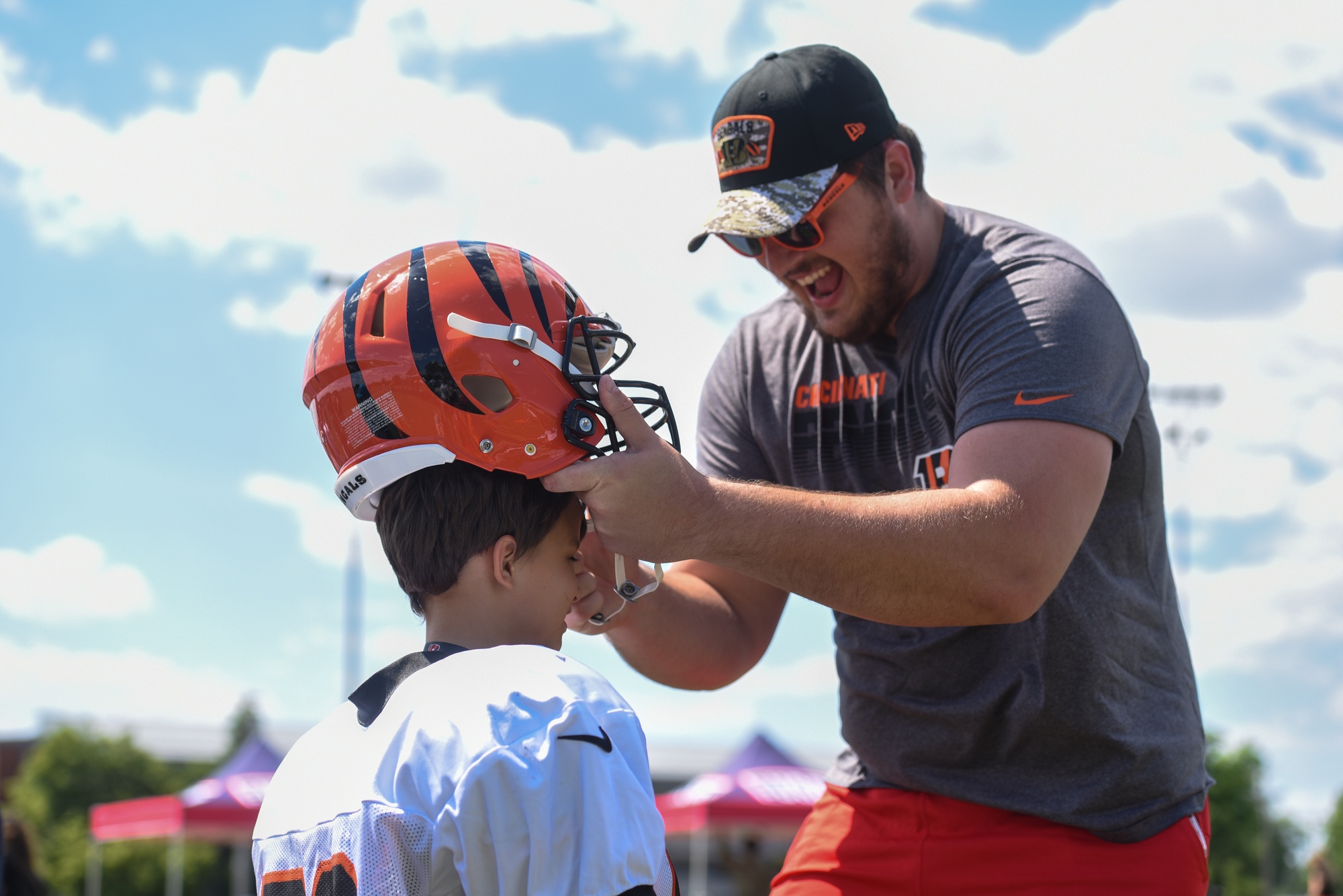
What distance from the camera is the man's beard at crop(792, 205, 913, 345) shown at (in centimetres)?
353

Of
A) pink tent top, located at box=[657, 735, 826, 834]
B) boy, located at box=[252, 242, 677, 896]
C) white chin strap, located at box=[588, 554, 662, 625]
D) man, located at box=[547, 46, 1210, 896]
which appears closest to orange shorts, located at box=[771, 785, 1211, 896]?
man, located at box=[547, 46, 1210, 896]

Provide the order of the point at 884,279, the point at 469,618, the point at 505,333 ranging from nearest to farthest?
the point at 469,618 → the point at 505,333 → the point at 884,279

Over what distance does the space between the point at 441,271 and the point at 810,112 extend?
1427mm

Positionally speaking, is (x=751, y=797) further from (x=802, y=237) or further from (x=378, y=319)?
(x=378, y=319)

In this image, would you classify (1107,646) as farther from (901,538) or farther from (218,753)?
(218,753)

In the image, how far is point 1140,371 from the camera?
3285 millimetres

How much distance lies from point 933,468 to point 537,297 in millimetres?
1359

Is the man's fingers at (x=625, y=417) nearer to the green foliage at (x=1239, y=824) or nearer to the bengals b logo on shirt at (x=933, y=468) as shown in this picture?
the bengals b logo on shirt at (x=933, y=468)

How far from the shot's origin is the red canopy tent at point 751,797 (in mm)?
13414

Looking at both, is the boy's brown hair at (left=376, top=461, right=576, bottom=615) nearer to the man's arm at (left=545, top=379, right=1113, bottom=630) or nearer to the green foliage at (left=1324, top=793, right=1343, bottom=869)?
the man's arm at (left=545, top=379, right=1113, bottom=630)

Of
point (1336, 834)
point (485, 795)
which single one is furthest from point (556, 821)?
point (1336, 834)

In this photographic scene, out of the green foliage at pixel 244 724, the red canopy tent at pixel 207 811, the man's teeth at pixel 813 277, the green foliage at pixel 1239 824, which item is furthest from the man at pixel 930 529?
the green foliage at pixel 244 724

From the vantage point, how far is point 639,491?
2.48 metres

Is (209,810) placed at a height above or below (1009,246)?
below
